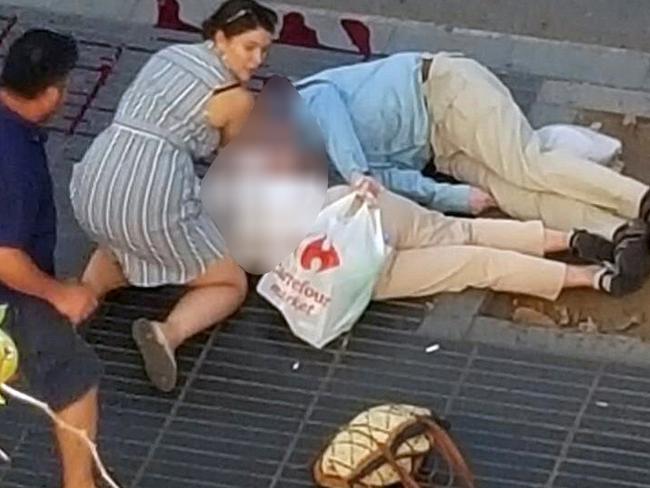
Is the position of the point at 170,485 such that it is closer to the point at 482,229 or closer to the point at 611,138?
the point at 482,229

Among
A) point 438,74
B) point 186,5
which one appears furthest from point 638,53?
point 186,5

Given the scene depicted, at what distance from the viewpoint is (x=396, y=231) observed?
301 inches

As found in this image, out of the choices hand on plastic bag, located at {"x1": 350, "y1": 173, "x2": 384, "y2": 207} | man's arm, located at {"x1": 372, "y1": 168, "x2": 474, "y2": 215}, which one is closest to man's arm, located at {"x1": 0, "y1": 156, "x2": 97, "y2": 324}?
hand on plastic bag, located at {"x1": 350, "y1": 173, "x2": 384, "y2": 207}

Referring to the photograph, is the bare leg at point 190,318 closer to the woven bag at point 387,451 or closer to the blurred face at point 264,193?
the blurred face at point 264,193

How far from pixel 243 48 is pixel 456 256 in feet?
3.09

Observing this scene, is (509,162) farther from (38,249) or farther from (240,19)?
(38,249)

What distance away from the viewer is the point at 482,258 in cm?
759

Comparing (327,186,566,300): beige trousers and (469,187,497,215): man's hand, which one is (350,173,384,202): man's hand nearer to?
(327,186,566,300): beige trousers

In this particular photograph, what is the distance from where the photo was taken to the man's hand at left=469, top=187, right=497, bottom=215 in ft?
25.7

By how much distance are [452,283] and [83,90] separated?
1.77m

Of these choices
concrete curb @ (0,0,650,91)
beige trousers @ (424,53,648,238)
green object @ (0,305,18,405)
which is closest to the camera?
green object @ (0,305,18,405)

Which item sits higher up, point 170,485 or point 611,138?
point 611,138

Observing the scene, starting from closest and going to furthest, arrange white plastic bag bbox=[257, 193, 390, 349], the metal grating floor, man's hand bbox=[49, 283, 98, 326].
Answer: man's hand bbox=[49, 283, 98, 326] → the metal grating floor → white plastic bag bbox=[257, 193, 390, 349]

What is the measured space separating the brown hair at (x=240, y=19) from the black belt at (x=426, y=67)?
2.57ft
